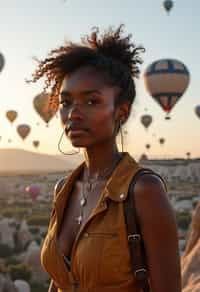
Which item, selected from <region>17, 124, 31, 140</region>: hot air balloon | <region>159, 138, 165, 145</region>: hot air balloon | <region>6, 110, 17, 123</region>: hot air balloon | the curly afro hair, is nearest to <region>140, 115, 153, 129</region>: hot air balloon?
<region>17, 124, 31, 140</region>: hot air balloon

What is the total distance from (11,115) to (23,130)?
14.6 ft

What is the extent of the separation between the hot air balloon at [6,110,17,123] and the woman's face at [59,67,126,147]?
50.2m

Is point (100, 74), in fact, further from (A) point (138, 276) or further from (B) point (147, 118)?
(B) point (147, 118)

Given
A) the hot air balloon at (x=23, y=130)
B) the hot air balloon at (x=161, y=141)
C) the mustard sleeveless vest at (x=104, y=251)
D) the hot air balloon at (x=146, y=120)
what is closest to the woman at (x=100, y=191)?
the mustard sleeveless vest at (x=104, y=251)

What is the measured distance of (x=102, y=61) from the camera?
7.36 ft

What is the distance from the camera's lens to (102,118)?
7.13ft

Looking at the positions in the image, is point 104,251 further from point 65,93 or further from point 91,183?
point 65,93

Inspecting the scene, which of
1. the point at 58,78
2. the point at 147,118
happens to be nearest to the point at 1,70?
the point at 147,118

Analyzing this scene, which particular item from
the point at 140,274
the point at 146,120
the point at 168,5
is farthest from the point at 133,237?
the point at 146,120

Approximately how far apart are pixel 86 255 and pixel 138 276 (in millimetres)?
177

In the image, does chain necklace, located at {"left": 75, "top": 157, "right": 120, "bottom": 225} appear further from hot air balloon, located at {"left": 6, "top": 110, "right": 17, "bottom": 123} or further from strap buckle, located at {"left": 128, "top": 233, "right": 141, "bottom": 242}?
hot air balloon, located at {"left": 6, "top": 110, "right": 17, "bottom": 123}

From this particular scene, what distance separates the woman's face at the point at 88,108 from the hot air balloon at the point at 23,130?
2106 inches

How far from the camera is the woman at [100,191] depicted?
198cm

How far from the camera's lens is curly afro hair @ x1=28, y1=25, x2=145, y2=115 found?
2.25 m
